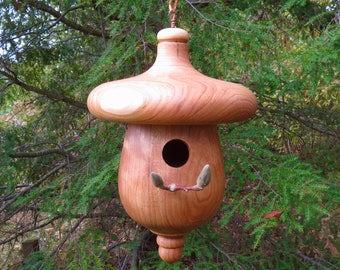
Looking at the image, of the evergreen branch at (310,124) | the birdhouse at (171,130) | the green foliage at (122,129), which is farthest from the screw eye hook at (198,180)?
the evergreen branch at (310,124)

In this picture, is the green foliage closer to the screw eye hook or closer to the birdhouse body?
the birdhouse body

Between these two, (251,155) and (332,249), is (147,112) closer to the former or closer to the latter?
(251,155)

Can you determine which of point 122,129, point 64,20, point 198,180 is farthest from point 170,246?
point 64,20

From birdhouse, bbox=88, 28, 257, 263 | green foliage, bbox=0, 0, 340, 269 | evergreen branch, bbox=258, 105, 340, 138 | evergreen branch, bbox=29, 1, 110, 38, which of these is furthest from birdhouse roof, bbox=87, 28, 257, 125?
evergreen branch, bbox=258, 105, 340, 138

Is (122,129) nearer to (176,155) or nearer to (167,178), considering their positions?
(176,155)

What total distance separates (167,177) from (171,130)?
0.16 meters

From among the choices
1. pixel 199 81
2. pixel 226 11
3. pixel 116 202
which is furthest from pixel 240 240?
pixel 199 81

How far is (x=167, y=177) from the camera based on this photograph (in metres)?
1.30

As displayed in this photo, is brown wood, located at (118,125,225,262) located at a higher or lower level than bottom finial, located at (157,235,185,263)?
higher

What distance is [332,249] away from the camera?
4.07 meters

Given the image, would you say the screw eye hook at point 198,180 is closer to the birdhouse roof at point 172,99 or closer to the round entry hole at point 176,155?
the birdhouse roof at point 172,99

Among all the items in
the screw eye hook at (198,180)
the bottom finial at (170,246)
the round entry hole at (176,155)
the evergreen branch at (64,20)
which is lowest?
the bottom finial at (170,246)

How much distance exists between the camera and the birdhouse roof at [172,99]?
111 cm

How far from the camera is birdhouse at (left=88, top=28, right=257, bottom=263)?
1122 millimetres
